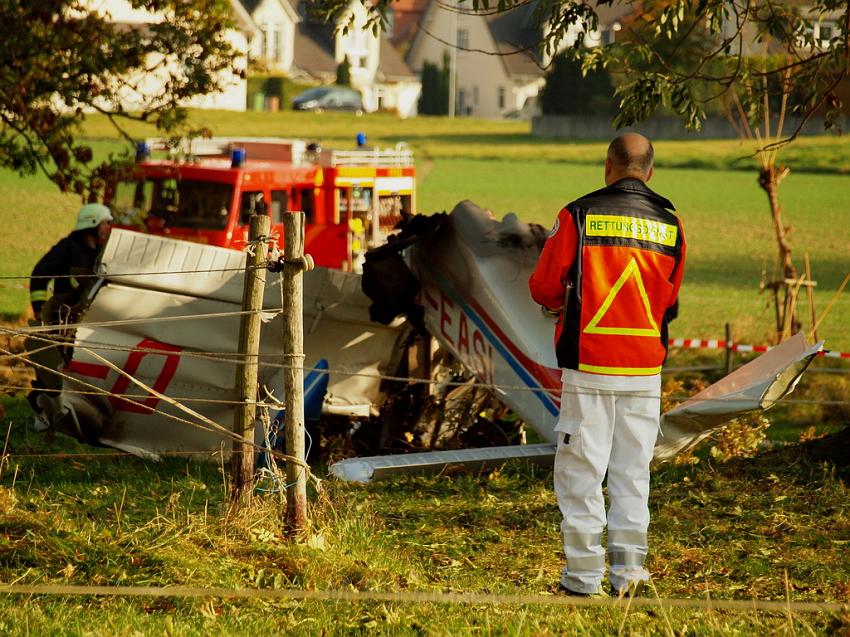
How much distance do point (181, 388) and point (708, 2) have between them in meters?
4.37

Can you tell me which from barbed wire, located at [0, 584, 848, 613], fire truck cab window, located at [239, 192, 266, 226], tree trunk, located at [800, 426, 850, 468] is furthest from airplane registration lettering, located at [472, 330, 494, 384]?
fire truck cab window, located at [239, 192, 266, 226]

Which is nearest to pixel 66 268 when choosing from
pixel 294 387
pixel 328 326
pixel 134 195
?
pixel 328 326

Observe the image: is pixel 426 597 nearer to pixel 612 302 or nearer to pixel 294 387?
pixel 612 302

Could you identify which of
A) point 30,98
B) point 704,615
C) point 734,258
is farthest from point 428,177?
point 704,615

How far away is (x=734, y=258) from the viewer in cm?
2512

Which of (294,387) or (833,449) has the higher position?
(294,387)

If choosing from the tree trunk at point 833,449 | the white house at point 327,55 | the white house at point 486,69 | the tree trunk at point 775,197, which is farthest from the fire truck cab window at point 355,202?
the white house at point 486,69

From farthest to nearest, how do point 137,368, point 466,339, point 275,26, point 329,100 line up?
point 275,26 → point 329,100 → point 137,368 → point 466,339

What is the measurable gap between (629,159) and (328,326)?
4021mm

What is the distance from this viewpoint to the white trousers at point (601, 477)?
18.0ft

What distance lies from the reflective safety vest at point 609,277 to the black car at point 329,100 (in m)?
73.2

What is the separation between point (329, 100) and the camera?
77812 millimetres

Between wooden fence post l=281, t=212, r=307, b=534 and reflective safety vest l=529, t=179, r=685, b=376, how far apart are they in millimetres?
1373

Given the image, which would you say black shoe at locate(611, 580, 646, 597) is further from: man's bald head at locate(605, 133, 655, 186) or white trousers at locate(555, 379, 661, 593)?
man's bald head at locate(605, 133, 655, 186)
